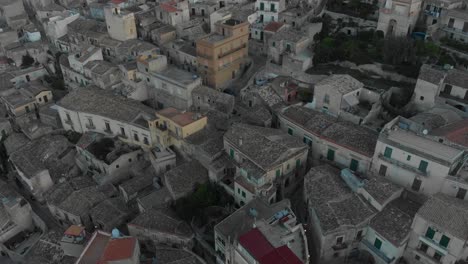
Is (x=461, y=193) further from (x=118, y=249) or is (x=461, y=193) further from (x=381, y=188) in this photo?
(x=118, y=249)

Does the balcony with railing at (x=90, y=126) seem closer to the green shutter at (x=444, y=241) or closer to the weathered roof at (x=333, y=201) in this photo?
the weathered roof at (x=333, y=201)

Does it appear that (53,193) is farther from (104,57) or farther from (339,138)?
(339,138)

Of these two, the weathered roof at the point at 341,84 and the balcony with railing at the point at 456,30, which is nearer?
the weathered roof at the point at 341,84

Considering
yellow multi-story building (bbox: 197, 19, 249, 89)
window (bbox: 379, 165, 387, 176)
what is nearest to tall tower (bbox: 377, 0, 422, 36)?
yellow multi-story building (bbox: 197, 19, 249, 89)

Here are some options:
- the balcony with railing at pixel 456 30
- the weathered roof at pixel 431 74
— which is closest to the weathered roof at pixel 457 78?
the weathered roof at pixel 431 74

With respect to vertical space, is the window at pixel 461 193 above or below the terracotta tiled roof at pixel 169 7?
below

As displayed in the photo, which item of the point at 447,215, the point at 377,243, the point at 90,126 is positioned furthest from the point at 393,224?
the point at 90,126
